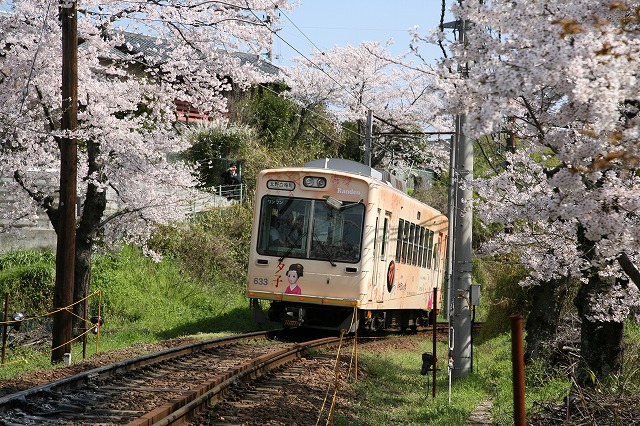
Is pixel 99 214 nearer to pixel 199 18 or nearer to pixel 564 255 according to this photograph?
pixel 199 18

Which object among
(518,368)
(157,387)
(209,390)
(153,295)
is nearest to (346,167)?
(157,387)

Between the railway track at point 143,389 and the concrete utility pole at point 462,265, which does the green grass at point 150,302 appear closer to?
the railway track at point 143,389

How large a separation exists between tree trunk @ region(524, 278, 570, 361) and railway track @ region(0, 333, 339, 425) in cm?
410

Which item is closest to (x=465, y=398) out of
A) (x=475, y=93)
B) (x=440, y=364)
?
(x=440, y=364)

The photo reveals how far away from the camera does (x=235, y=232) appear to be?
→ 28.6 metres

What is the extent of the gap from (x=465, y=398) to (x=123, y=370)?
4441 millimetres

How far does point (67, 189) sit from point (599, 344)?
306 inches

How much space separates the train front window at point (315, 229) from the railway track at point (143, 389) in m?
2.07

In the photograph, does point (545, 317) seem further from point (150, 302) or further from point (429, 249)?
point (150, 302)

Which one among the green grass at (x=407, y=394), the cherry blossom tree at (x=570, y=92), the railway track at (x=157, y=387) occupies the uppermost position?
the cherry blossom tree at (x=570, y=92)

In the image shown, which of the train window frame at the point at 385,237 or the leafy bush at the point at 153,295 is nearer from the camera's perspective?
the train window frame at the point at 385,237

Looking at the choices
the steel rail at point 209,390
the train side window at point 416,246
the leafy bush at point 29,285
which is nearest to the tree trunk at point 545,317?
the steel rail at point 209,390

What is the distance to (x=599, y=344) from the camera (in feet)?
38.4

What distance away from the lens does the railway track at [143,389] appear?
8.12 meters
